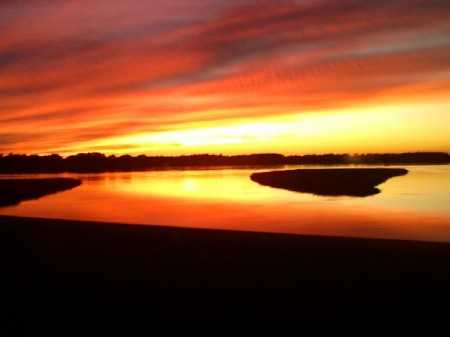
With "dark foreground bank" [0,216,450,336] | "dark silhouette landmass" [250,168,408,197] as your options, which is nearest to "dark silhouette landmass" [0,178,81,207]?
"dark silhouette landmass" [250,168,408,197]

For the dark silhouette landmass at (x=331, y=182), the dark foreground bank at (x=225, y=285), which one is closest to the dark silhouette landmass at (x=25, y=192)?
the dark silhouette landmass at (x=331, y=182)

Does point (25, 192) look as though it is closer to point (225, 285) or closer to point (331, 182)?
point (331, 182)

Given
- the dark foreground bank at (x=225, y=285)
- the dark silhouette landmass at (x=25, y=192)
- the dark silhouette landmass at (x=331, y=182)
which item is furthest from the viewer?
the dark silhouette landmass at (x=331, y=182)

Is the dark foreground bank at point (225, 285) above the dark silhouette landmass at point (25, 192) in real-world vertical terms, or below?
above

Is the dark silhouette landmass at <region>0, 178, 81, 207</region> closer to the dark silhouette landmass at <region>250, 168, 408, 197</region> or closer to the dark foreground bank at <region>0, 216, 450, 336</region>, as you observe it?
the dark silhouette landmass at <region>250, 168, 408, 197</region>

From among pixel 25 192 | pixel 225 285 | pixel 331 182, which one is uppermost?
pixel 225 285

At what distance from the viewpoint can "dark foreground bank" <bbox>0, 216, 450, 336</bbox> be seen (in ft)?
19.5

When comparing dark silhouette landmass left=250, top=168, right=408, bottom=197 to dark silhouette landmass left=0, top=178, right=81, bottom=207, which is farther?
dark silhouette landmass left=250, top=168, right=408, bottom=197

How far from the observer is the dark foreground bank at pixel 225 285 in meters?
5.95

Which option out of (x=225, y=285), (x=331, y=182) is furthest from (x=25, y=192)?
(x=225, y=285)

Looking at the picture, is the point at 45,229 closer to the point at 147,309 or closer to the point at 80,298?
the point at 80,298

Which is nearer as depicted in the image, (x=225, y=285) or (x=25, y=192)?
(x=225, y=285)

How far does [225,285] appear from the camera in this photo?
764 centimetres

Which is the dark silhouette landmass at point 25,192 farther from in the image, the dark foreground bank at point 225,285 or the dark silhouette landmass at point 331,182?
the dark foreground bank at point 225,285
